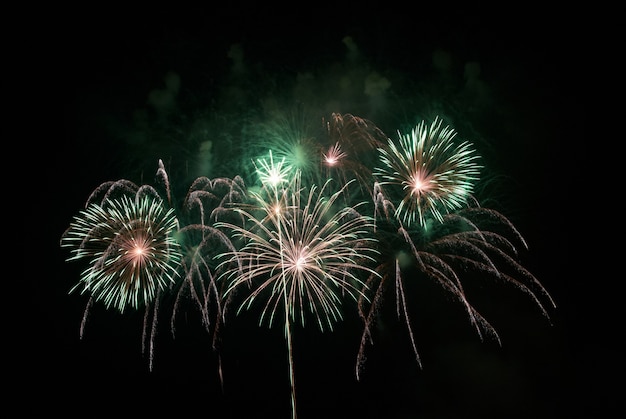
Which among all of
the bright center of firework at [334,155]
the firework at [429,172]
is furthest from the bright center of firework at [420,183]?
the bright center of firework at [334,155]

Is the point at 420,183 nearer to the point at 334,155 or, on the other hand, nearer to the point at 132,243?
the point at 334,155

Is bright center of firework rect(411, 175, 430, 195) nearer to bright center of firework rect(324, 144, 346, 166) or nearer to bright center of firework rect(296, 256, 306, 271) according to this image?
bright center of firework rect(324, 144, 346, 166)

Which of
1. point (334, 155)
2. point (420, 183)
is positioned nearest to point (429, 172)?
point (420, 183)

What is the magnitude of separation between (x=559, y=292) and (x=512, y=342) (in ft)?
17.5

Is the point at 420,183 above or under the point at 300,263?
above

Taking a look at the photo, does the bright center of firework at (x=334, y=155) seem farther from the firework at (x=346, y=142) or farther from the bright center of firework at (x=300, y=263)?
the bright center of firework at (x=300, y=263)

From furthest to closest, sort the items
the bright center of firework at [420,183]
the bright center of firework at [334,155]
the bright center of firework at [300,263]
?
the bright center of firework at [334,155]
the bright center of firework at [420,183]
the bright center of firework at [300,263]

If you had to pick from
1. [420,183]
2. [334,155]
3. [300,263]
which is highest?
[334,155]

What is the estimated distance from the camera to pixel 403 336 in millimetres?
31562

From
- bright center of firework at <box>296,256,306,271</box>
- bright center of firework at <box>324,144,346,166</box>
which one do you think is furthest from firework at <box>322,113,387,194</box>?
bright center of firework at <box>296,256,306,271</box>

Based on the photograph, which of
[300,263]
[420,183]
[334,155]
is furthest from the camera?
[334,155]

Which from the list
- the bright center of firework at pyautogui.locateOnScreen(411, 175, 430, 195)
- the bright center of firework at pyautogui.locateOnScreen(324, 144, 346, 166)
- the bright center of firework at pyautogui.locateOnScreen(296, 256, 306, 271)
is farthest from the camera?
the bright center of firework at pyautogui.locateOnScreen(324, 144, 346, 166)

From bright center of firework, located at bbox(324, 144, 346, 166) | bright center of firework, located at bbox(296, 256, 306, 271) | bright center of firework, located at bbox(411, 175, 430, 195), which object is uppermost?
bright center of firework, located at bbox(324, 144, 346, 166)

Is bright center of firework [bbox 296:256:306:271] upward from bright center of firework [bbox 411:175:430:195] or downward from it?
downward
